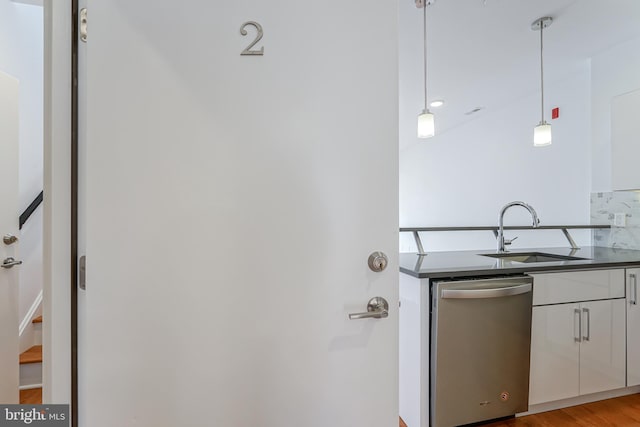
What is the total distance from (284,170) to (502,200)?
403cm

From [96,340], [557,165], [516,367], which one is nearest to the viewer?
[96,340]

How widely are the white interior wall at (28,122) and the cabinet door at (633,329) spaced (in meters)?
4.18

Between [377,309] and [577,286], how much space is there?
1636 mm

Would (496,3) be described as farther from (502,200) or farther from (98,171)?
(502,200)

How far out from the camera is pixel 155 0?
0.84m

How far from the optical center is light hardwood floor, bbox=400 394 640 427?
1679 mm

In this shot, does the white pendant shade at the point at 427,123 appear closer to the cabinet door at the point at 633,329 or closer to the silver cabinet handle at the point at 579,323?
the silver cabinet handle at the point at 579,323

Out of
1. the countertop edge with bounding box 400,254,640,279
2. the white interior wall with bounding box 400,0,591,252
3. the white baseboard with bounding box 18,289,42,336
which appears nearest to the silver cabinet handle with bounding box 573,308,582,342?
the countertop edge with bounding box 400,254,640,279

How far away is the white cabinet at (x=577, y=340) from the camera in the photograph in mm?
1683

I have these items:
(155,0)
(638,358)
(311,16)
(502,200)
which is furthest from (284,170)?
(502,200)

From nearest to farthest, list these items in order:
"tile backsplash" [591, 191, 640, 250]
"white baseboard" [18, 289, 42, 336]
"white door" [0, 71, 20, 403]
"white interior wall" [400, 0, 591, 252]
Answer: "white door" [0, 71, 20, 403] < "white baseboard" [18, 289, 42, 336] < "tile backsplash" [591, 191, 640, 250] < "white interior wall" [400, 0, 591, 252]

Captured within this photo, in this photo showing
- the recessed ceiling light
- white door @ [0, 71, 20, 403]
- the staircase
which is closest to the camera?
white door @ [0, 71, 20, 403]

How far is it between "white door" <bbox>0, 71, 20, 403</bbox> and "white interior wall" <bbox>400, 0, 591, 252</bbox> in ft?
7.70

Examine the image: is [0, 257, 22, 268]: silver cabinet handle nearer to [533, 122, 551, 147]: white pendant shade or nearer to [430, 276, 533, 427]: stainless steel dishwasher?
[430, 276, 533, 427]: stainless steel dishwasher
